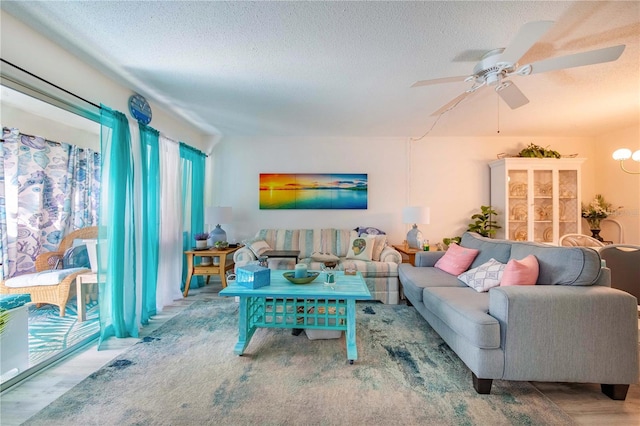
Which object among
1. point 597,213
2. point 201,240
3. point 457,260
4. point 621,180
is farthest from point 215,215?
point 621,180

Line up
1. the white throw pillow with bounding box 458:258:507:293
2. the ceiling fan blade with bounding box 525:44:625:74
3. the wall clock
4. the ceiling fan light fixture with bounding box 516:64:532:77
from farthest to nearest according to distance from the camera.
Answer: the wall clock
the white throw pillow with bounding box 458:258:507:293
the ceiling fan light fixture with bounding box 516:64:532:77
the ceiling fan blade with bounding box 525:44:625:74

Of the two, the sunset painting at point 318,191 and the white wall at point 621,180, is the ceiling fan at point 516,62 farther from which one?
the white wall at point 621,180

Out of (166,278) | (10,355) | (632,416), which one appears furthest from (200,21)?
(632,416)

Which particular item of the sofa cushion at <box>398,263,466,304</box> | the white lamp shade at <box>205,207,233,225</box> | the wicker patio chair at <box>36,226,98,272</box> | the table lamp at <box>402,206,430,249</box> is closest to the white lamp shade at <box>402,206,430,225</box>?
the table lamp at <box>402,206,430,249</box>

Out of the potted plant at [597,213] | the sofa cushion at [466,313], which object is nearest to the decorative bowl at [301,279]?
the sofa cushion at [466,313]

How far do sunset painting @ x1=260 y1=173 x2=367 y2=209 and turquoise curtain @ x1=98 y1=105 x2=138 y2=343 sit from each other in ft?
7.01

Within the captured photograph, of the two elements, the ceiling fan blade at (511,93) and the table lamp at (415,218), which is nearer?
the ceiling fan blade at (511,93)

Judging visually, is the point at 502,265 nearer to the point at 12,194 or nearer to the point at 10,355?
the point at 10,355

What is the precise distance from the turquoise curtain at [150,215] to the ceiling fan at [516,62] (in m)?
2.68

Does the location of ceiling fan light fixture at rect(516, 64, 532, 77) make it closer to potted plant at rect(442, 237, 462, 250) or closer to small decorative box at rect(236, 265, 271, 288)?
small decorative box at rect(236, 265, 271, 288)

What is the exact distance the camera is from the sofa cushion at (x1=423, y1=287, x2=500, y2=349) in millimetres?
1576

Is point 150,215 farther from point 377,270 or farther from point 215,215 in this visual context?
point 377,270

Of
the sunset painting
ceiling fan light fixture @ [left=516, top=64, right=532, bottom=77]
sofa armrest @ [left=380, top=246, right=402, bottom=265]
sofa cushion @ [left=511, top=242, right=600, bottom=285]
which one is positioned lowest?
sofa armrest @ [left=380, top=246, right=402, bottom=265]

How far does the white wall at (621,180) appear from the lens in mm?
3662
